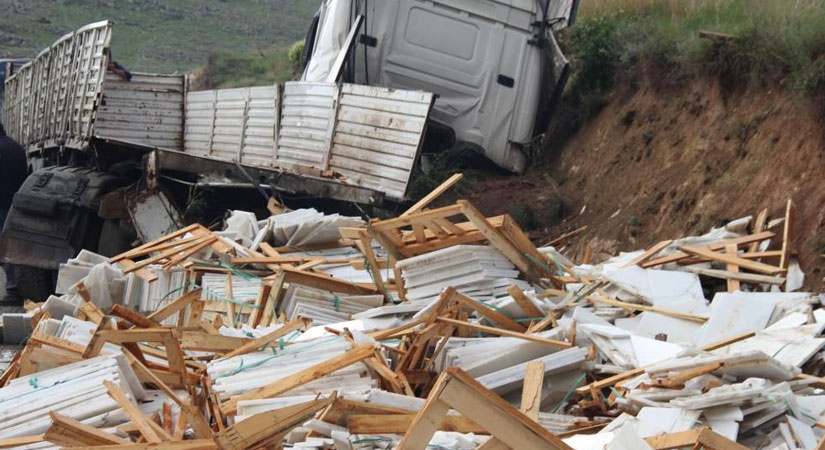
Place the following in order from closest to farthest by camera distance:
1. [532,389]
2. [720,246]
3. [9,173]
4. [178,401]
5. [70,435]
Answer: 1. [70,435]
2. [532,389]
3. [178,401]
4. [720,246]
5. [9,173]

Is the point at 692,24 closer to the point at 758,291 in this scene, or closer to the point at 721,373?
the point at 758,291

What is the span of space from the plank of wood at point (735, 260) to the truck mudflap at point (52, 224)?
7.60 meters

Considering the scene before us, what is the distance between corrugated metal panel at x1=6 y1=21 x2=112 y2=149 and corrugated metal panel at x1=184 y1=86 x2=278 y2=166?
1891 mm

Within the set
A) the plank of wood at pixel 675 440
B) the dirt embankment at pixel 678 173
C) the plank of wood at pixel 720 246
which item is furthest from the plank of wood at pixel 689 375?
the plank of wood at pixel 720 246

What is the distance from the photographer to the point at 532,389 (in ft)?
17.7

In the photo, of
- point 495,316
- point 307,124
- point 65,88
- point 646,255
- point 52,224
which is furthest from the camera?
point 65,88

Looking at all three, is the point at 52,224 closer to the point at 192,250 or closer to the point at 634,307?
the point at 192,250

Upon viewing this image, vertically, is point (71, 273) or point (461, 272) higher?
point (461, 272)

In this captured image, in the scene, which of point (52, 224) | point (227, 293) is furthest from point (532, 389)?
point (52, 224)

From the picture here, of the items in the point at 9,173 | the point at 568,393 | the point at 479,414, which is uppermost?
the point at 479,414

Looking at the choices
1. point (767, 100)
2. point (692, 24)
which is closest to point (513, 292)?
point (767, 100)

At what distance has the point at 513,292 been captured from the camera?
7.07m

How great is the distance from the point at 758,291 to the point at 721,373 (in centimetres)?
243

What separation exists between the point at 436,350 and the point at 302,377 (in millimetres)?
1056
